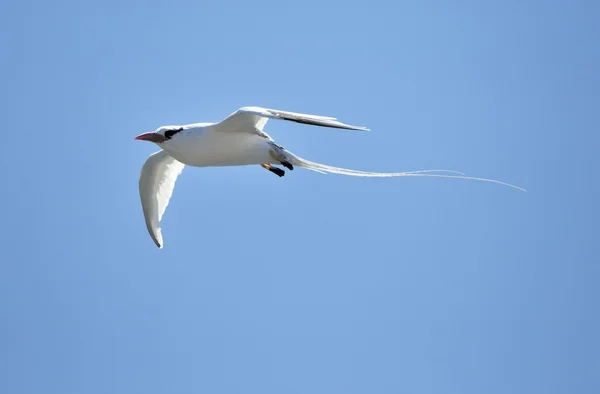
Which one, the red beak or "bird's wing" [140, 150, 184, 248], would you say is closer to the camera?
the red beak

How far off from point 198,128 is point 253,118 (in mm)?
1072

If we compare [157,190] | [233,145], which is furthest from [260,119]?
[157,190]

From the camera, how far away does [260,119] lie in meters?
14.7

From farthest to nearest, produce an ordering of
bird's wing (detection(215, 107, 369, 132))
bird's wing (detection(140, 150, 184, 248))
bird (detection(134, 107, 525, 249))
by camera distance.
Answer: bird's wing (detection(140, 150, 184, 248)) → bird (detection(134, 107, 525, 249)) → bird's wing (detection(215, 107, 369, 132))

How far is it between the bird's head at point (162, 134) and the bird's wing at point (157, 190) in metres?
2.32

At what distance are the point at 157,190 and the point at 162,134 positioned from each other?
2904mm

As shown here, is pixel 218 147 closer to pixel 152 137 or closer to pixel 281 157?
pixel 281 157

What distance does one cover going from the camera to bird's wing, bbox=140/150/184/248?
17.6m

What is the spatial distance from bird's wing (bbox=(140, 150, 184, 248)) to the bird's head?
2.32 metres

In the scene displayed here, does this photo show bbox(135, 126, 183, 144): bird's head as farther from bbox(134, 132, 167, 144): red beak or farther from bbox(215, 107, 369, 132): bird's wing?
bbox(215, 107, 369, 132): bird's wing

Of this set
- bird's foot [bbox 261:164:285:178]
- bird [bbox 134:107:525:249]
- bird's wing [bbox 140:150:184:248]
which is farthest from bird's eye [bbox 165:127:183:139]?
bird's wing [bbox 140:150:184:248]

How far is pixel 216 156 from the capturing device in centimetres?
1466

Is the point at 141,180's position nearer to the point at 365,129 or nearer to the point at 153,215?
the point at 153,215

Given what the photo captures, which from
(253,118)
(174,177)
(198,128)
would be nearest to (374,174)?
(253,118)
